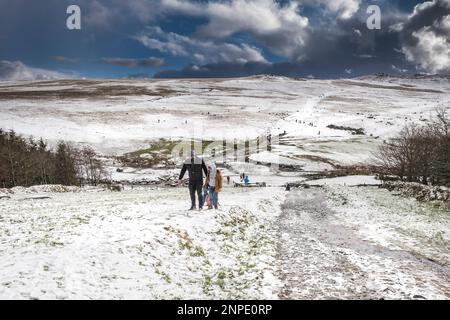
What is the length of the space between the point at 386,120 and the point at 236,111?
5588cm

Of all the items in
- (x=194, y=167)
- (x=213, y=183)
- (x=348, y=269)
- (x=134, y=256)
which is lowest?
(x=348, y=269)

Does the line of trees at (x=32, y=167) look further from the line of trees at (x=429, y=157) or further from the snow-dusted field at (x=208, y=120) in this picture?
the line of trees at (x=429, y=157)

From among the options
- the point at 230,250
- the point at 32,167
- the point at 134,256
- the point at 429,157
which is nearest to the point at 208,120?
the point at 32,167

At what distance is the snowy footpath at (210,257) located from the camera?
448 inches

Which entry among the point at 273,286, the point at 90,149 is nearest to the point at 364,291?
the point at 273,286

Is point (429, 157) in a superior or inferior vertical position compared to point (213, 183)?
inferior

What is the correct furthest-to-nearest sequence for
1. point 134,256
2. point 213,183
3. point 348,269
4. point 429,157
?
point 429,157
point 213,183
point 348,269
point 134,256

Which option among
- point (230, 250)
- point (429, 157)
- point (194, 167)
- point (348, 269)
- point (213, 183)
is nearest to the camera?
point (348, 269)

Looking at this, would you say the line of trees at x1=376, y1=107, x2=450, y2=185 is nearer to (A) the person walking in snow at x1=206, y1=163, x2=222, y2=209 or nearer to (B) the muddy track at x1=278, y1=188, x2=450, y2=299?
(B) the muddy track at x1=278, y1=188, x2=450, y2=299

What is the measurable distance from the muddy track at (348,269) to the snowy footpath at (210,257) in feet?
0.13

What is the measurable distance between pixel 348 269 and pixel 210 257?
17.4ft

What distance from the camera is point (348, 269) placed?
48.4 feet

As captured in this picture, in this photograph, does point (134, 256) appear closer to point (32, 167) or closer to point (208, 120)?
point (32, 167)
